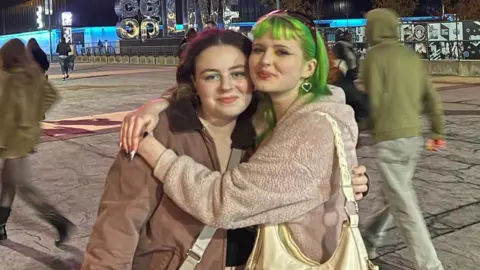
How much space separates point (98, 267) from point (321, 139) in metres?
0.75

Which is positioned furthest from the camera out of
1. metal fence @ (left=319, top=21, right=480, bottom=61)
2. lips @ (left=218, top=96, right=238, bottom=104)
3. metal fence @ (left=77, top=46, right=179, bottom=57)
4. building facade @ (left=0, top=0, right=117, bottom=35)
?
building facade @ (left=0, top=0, right=117, bottom=35)

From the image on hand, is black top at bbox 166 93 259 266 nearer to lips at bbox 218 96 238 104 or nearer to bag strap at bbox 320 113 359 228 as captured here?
lips at bbox 218 96 238 104

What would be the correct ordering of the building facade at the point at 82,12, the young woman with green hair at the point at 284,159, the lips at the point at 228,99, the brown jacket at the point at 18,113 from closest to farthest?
the young woman with green hair at the point at 284,159 → the lips at the point at 228,99 → the brown jacket at the point at 18,113 → the building facade at the point at 82,12

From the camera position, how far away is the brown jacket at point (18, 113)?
4.74 metres

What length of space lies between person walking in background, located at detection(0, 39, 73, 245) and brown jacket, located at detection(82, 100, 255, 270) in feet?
10.4

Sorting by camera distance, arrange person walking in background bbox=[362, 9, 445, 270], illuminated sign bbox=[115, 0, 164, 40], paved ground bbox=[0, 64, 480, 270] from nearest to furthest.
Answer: person walking in background bbox=[362, 9, 445, 270] → paved ground bbox=[0, 64, 480, 270] → illuminated sign bbox=[115, 0, 164, 40]

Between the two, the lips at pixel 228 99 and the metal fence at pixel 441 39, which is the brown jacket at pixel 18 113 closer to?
the lips at pixel 228 99

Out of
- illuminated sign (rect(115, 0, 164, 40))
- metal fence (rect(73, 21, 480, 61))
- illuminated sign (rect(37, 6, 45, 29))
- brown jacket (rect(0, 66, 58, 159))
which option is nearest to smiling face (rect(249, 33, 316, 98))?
brown jacket (rect(0, 66, 58, 159))

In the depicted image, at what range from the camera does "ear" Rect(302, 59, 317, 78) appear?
1.85 m

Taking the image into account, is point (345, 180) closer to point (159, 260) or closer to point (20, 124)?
point (159, 260)

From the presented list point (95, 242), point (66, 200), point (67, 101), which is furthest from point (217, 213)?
point (67, 101)

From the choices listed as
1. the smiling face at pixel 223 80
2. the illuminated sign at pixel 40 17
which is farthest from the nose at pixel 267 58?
the illuminated sign at pixel 40 17

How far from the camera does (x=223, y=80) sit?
1895 mm

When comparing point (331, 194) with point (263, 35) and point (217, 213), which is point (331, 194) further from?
point (263, 35)
